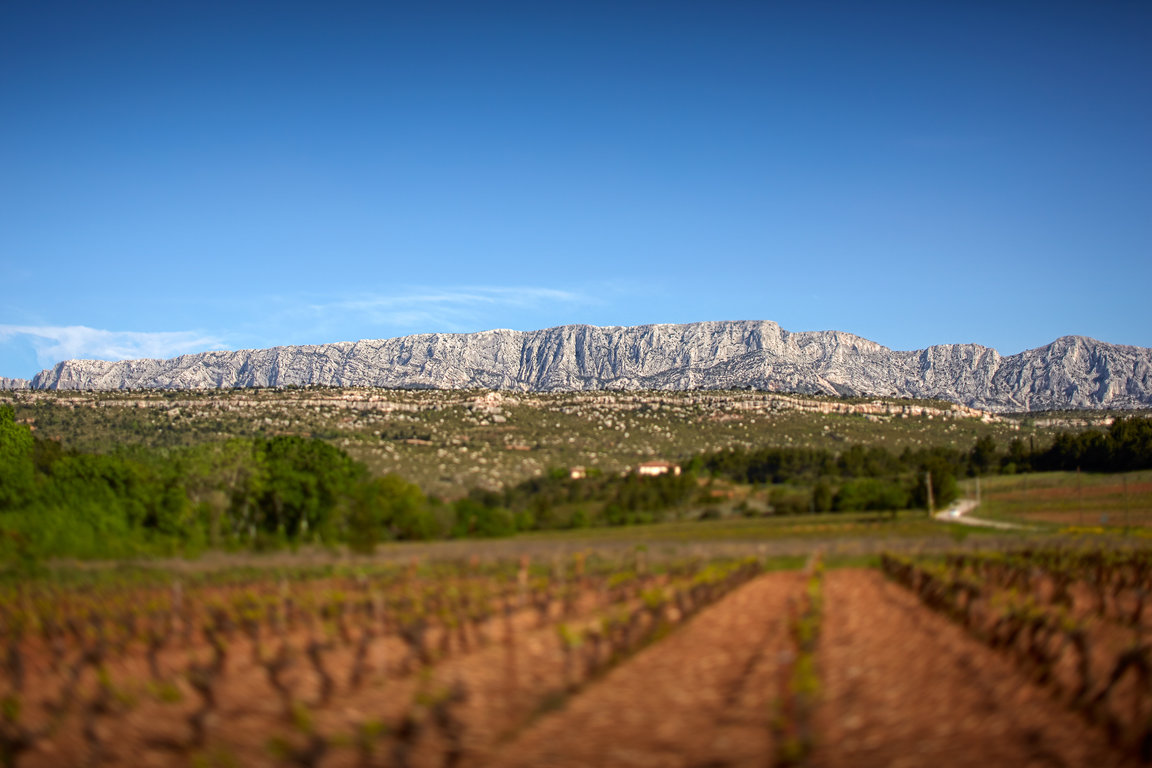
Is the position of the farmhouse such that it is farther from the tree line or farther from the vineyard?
the vineyard

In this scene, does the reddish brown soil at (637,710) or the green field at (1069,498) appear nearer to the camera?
the reddish brown soil at (637,710)

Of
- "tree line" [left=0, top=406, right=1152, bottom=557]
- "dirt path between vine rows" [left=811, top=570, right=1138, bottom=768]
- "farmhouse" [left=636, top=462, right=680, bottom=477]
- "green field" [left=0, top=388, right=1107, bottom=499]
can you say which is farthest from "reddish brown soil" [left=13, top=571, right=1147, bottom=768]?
"farmhouse" [left=636, top=462, right=680, bottom=477]

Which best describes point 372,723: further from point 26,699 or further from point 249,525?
point 249,525

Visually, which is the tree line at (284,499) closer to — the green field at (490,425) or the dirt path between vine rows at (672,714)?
the green field at (490,425)

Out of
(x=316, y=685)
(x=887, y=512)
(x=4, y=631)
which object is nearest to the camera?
(x=316, y=685)

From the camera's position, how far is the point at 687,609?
33125 millimetres

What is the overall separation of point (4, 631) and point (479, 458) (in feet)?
257

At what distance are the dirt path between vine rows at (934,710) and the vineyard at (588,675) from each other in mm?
68

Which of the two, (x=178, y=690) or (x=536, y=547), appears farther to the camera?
(x=536, y=547)

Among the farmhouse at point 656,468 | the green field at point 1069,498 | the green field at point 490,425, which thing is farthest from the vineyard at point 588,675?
the farmhouse at point 656,468

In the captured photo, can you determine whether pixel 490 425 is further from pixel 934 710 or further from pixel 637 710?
pixel 934 710

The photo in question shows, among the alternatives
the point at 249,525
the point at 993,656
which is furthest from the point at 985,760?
the point at 249,525

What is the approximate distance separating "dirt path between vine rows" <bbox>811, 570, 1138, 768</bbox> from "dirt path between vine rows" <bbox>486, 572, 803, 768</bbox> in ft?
4.15

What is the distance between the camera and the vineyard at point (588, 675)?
1684 centimetres
